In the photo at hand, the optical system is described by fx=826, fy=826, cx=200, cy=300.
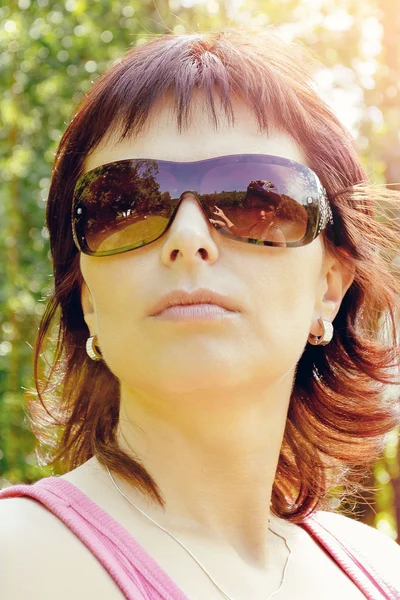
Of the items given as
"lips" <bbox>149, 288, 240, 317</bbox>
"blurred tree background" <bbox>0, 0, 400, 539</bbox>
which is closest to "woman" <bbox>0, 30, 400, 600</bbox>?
"lips" <bbox>149, 288, 240, 317</bbox>

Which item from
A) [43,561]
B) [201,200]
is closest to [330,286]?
[201,200]

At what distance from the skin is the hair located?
0.05 metres

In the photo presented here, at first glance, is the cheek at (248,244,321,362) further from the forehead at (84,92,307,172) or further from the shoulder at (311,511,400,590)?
the shoulder at (311,511,400,590)

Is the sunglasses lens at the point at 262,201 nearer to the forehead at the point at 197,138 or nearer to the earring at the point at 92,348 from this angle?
the forehead at the point at 197,138

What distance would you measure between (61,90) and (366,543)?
4959 millimetres

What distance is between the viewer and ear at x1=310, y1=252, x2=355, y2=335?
6.82ft

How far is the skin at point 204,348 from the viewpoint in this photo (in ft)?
5.60

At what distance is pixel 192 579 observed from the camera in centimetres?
172

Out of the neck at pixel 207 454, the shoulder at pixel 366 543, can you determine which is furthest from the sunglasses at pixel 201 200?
the shoulder at pixel 366 543

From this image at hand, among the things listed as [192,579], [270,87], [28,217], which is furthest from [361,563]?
[28,217]

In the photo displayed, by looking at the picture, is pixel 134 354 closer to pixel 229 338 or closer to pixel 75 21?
pixel 229 338

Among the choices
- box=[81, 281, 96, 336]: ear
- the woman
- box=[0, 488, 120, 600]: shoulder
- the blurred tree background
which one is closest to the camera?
box=[0, 488, 120, 600]: shoulder

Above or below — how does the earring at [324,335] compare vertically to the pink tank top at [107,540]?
above

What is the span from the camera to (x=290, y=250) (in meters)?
1.86
